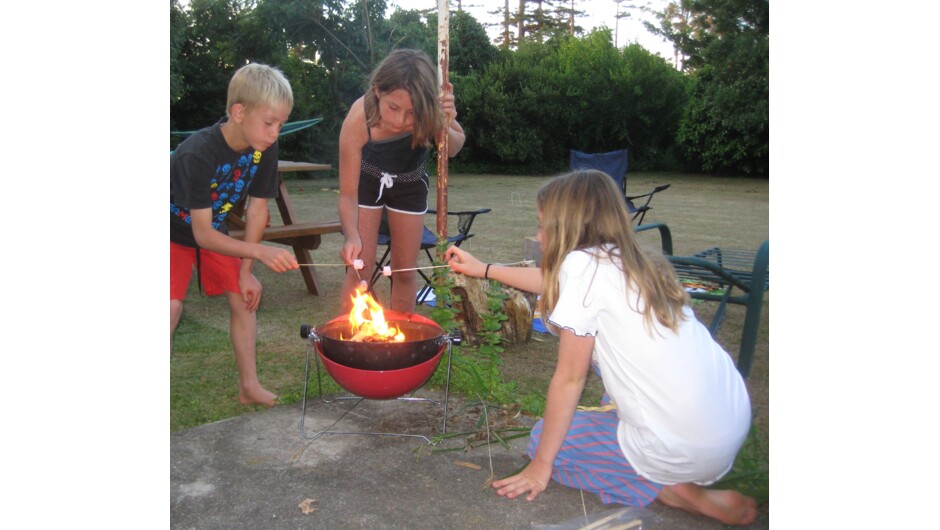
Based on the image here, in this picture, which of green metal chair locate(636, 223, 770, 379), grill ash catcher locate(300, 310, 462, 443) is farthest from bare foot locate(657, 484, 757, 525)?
grill ash catcher locate(300, 310, 462, 443)

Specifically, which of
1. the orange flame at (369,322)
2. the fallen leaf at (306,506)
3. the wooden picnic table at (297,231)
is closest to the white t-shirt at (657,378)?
the orange flame at (369,322)

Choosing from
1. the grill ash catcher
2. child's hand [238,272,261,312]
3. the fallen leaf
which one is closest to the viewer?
the fallen leaf

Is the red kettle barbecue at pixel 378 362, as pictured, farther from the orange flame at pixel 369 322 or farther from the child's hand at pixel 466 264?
the child's hand at pixel 466 264

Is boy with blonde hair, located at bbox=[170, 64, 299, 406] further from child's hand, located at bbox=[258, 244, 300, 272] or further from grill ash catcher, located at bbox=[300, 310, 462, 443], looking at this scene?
grill ash catcher, located at bbox=[300, 310, 462, 443]

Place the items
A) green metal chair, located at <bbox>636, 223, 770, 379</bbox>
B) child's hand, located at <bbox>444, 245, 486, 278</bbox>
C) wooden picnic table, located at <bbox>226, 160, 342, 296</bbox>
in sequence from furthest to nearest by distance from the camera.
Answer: wooden picnic table, located at <bbox>226, 160, 342, 296</bbox> < green metal chair, located at <bbox>636, 223, 770, 379</bbox> < child's hand, located at <bbox>444, 245, 486, 278</bbox>

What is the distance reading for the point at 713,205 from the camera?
10.7m

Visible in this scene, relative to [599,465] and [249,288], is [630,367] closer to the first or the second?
[599,465]

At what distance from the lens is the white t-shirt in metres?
1.88

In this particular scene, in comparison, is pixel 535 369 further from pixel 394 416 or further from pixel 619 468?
pixel 619 468

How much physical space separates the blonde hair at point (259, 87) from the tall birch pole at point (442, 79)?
2.29 ft

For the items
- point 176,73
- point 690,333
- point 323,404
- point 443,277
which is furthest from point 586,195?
point 176,73

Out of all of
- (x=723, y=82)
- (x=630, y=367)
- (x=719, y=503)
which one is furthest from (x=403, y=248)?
(x=723, y=82)

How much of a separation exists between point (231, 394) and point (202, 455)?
2.76 feet

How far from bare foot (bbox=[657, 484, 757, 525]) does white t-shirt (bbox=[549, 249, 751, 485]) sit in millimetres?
42
